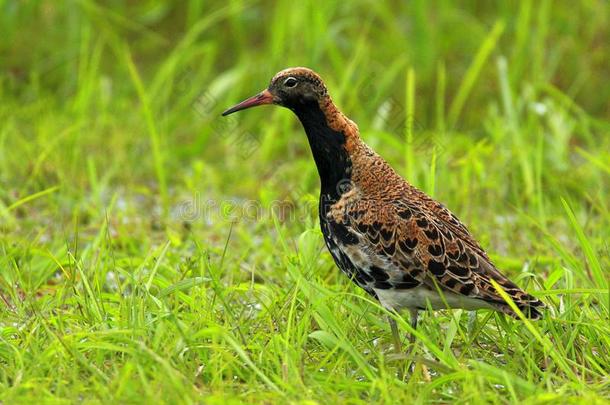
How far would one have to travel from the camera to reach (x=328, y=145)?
4.67m

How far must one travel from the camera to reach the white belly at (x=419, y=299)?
435cm

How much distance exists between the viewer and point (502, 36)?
8.54m

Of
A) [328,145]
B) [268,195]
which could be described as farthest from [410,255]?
[268,195]

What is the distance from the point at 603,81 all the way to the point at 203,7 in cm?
350

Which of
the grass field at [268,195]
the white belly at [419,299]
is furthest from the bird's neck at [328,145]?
the white belly at [419,299]

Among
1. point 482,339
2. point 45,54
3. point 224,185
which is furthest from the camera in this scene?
point 45,54

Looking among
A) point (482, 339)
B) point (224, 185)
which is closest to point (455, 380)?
point (482, 339)

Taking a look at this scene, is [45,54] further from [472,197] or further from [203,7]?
[472,197]

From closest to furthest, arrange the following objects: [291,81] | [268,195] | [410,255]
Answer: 1. [410,255]
2. [291,81]
3. [268,195]

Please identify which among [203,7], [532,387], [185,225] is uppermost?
[203,7]

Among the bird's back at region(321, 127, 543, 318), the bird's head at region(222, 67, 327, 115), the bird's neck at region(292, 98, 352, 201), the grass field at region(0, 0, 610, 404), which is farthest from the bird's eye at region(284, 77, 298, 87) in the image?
the grass field at region(0, 0, 610, 404)

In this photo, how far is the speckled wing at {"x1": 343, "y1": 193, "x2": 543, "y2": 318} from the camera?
14.1 feet

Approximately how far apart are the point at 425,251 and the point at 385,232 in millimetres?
193

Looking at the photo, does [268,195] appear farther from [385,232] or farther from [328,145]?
[385,232]
